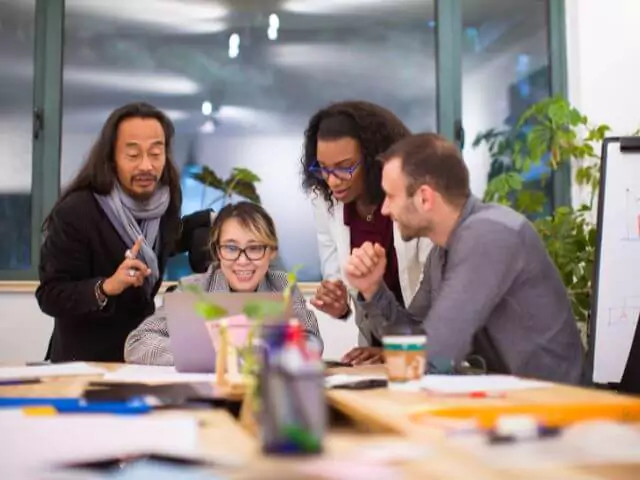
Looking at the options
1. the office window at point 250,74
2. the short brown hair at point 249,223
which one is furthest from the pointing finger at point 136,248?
the office window at point 250,74

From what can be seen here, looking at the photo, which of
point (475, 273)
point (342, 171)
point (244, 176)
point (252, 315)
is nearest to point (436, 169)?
point (475, 273)

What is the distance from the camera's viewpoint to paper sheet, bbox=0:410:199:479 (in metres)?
0.80

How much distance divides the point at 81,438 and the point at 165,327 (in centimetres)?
126

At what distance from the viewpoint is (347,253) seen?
8.58 feet

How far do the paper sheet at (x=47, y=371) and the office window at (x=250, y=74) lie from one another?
2.00 meters

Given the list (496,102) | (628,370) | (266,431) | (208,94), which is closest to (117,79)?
(208,94)

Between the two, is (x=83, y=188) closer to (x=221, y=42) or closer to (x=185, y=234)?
(x=185, y=234)

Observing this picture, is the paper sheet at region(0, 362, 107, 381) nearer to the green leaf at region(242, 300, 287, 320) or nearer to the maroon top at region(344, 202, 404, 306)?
the green leaf at region(242, 300, 287, 320)

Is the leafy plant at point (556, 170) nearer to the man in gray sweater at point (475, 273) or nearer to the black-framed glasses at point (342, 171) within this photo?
the black-framed glasses at point (342, 171)

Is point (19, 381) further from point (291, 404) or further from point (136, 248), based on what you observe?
point (291, 404)

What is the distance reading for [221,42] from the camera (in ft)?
13.4

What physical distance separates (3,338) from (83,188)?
1413 mm

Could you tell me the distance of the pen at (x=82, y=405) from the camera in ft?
3.67

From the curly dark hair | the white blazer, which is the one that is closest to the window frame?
the white blazer
